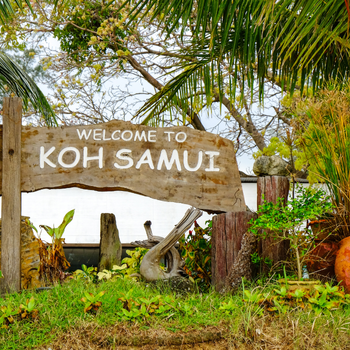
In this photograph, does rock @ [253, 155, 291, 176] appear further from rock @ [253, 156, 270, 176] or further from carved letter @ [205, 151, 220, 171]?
carved letter @ [205, 151, 220, 171]

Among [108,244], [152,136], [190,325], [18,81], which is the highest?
[18,81]

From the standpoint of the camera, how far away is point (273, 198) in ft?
10.3

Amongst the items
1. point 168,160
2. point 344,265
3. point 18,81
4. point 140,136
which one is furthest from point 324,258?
point 18,81

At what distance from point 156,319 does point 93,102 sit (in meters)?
6.25

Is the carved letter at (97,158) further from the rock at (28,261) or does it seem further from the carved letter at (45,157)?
the rock at (28,261)

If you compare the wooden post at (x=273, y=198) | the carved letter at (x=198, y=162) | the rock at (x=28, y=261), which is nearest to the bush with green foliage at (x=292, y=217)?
the wooden post at (x=273, y=198)

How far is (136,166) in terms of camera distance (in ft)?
10.4

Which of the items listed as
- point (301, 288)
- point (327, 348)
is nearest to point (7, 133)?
point (301, 288)

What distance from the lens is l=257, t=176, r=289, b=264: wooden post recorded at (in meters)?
3.12

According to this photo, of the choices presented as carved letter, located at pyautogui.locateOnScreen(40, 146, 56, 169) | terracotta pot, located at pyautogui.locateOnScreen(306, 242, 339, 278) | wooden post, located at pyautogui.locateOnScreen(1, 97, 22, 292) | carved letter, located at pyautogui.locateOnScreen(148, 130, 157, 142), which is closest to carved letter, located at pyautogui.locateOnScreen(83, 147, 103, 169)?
carved letter, located at pyautogui.locateOnScreen(40, 146, 56, 169)

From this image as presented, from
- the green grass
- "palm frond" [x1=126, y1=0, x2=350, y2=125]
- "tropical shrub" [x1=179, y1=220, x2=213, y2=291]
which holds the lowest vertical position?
the green grass

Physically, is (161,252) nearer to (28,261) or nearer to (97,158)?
(97,158)

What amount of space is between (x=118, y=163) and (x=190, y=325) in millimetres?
1431

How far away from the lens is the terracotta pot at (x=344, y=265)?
2.84m
